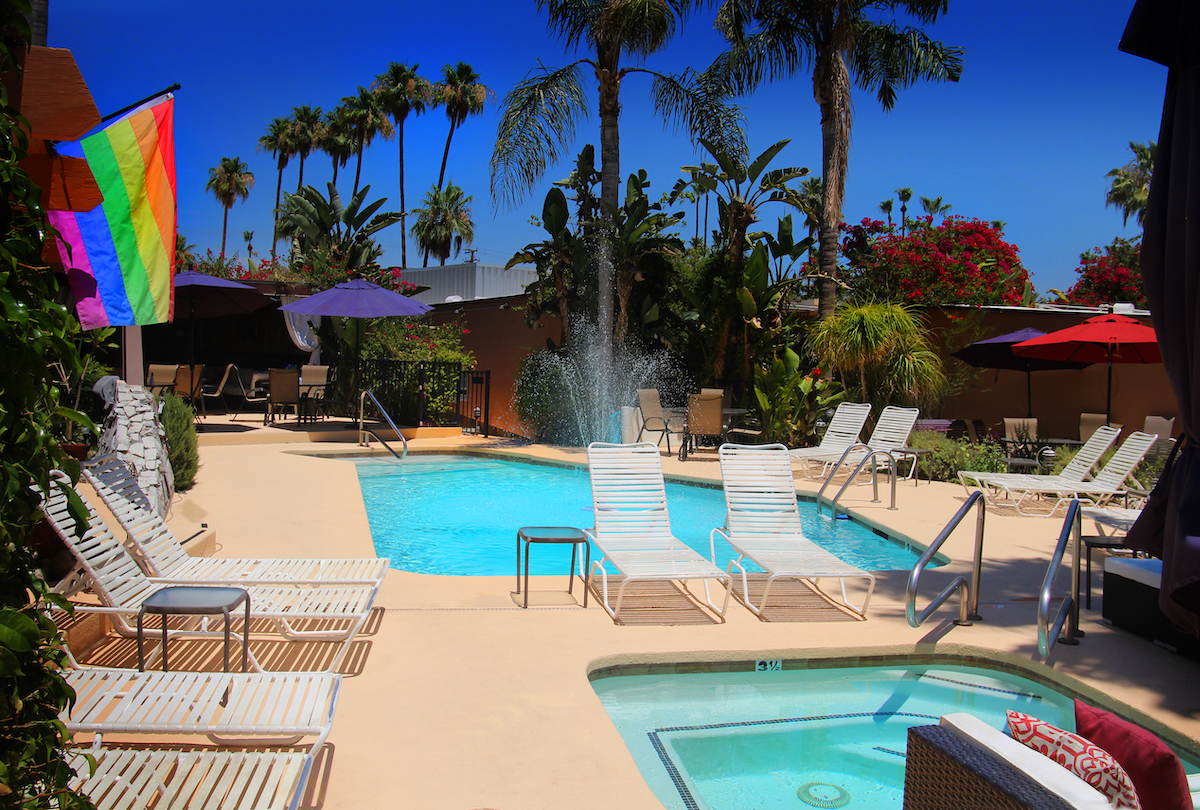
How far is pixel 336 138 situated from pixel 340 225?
95.1 feet

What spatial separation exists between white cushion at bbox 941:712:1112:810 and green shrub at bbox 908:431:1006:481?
29.3 feet

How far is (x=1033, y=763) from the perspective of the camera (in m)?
1.98

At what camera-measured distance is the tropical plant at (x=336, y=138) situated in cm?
4153

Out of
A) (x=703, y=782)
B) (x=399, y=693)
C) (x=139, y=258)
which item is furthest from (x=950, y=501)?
(x=139, y=258)

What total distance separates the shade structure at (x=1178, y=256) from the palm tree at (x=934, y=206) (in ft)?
144

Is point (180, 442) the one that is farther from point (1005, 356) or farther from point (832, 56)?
point (1005, 356)

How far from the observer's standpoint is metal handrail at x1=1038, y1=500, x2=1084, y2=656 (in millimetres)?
3805

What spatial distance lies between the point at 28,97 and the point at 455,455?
417 inches

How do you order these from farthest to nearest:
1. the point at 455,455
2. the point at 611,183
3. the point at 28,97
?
the point at 611,183 → the point at 455,455 → the point at 28,97

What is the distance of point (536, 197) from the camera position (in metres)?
15.0

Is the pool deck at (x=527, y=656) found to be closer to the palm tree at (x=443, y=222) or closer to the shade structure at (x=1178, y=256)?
the shade structure at (x=1178, y=256)

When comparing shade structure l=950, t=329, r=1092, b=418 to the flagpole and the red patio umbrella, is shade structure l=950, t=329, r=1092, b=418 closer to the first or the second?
the red patio umbrella

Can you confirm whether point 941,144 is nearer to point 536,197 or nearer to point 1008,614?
point 536,197

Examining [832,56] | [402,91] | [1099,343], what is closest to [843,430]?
[1099,343]
